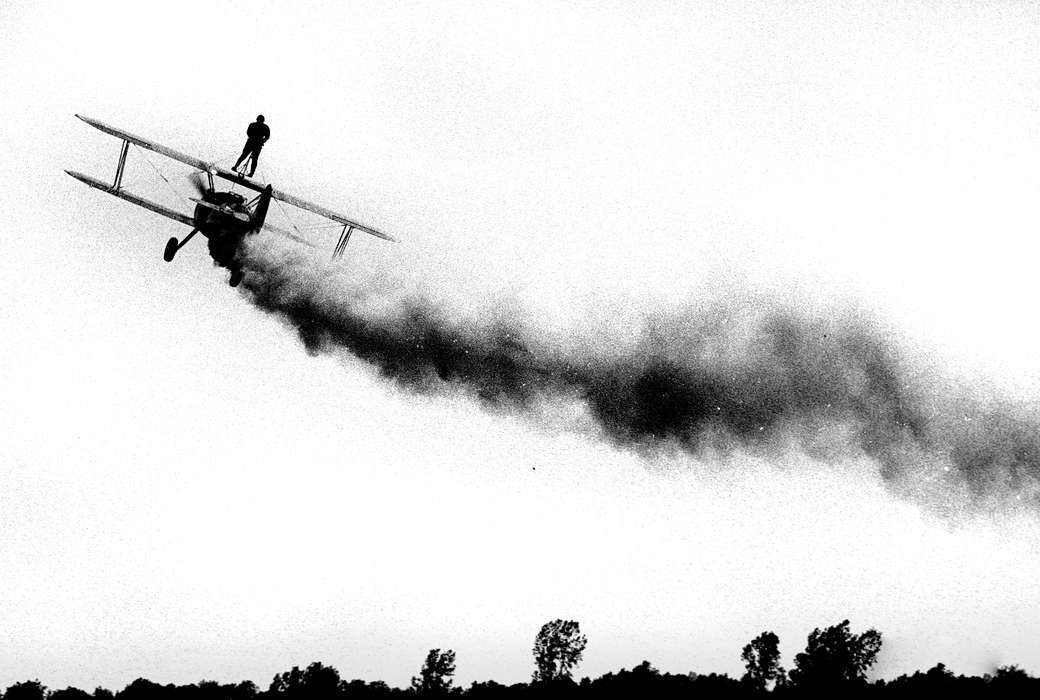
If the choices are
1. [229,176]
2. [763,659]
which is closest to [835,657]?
[763,659]

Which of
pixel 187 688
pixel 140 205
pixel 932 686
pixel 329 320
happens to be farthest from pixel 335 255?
pixel 187 688

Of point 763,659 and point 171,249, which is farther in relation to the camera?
point 763,659

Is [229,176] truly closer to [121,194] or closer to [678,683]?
[121,194]

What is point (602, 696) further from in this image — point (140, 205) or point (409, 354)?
point (140, 205)

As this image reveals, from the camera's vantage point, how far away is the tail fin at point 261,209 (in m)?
59.2

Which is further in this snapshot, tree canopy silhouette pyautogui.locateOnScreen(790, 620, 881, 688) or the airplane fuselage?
tree canopy silhouette pyautogui.locateOnScreen(790, 620, 881, 688)

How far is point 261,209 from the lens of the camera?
6006 centimetres

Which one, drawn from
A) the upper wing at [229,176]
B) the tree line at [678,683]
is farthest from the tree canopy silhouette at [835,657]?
the upper wing at [229,176]

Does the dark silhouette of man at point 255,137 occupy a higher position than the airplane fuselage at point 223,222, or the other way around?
the dark silhouette of man at point 255,137

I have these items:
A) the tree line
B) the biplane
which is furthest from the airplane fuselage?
the tree line

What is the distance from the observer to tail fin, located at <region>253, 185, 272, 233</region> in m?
59.2

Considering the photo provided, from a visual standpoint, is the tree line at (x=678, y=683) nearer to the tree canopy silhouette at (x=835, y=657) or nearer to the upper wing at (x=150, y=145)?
the tree canopy silhouette at (x=835, y=657)

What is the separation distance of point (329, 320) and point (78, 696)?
521 ft

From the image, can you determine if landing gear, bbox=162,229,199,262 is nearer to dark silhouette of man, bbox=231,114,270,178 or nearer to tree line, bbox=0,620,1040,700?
dark silhouette of man, bbox=231,114,270,178
